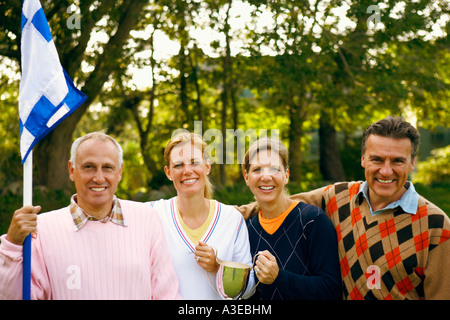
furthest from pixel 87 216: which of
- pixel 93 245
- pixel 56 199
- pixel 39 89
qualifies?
pixel 56 199

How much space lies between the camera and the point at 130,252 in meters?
2.88

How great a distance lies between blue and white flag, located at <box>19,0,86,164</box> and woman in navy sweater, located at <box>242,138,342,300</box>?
1.34m

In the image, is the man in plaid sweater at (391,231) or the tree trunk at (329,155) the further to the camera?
the tree trunk at (329,155)

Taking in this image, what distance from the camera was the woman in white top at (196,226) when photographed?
121 inches

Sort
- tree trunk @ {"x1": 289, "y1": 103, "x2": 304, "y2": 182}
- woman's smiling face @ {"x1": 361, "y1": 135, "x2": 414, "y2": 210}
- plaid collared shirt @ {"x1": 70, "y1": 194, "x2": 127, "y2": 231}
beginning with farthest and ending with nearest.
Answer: tree trunk @ {"x1": 289, "y1": 103, "x2": 304, "y2": 182}
woman's smiling face @ {"x1": 361, "y1": 135, "x2": 414, "y2": 210}
plaid collared shirt @ {"x1": 70, "y1": 194, "x2": 127, "y2": 231}

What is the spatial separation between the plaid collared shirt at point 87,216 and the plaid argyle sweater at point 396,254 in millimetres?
1462

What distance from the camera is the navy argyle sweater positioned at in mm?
3064

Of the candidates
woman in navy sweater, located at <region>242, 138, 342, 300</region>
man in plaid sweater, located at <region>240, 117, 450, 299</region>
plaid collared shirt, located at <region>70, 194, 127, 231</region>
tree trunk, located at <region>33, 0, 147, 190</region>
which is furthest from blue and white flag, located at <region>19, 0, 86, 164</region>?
tree trunk, located at <region>33, 0, 147, 190</region>

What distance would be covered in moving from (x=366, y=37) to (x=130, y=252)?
9.80 meters

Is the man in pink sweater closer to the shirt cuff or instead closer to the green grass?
the shirt cuff

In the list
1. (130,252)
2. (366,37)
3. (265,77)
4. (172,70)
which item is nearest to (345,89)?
(366,37)

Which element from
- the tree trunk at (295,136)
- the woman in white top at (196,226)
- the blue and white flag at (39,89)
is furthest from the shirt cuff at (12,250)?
the tree trunk at (295,136)

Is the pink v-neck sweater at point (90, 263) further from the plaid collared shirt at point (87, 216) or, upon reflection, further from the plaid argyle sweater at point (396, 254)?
the plaid argyle sweater at point (396, 254)
